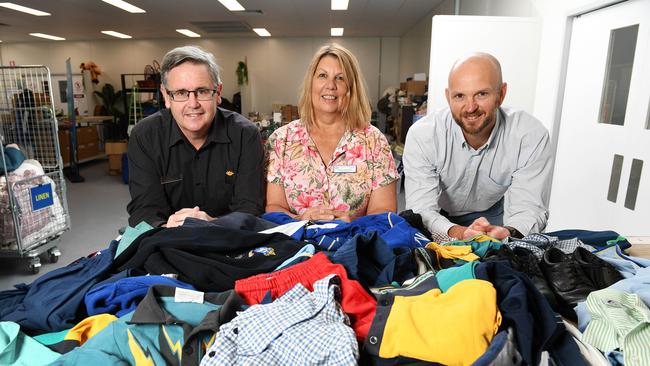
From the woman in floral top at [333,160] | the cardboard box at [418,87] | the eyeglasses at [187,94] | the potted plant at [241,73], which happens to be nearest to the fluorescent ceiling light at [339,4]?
the cardboard box at [418,87]

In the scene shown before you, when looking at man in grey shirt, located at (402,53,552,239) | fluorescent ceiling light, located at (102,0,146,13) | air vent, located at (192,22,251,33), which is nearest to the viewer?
man in grey shirt, located at (402,53,552,239)

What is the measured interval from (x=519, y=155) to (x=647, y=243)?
33.7 inches

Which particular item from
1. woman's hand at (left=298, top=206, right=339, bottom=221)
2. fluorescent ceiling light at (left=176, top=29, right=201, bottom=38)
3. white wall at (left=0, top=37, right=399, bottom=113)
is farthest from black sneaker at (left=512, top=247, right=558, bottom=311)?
white wall at (left=0, top=37, right=399, bottom=113)

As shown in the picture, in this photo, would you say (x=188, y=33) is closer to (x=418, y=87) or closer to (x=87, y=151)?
(x=87, y=151)

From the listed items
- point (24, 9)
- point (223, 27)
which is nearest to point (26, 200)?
point (24, 9)

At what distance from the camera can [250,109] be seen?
14.2 m

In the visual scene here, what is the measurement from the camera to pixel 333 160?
7.17ft

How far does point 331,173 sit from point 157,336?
1.42m

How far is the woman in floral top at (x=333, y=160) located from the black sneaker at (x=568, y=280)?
44.0 inches

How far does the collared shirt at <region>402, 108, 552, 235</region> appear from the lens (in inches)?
81.0

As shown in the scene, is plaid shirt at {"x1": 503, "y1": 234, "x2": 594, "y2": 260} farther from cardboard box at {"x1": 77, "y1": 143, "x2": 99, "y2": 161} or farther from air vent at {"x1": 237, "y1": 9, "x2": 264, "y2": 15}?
cardboard box at {"x1": 77, "y1": 143, "x2": 99, "y2": 161}

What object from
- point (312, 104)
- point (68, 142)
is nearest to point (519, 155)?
point (312, 104)

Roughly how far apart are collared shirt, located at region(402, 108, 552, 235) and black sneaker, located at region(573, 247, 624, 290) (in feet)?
3.09

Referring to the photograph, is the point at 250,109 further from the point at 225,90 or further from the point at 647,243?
the point at 647,243
